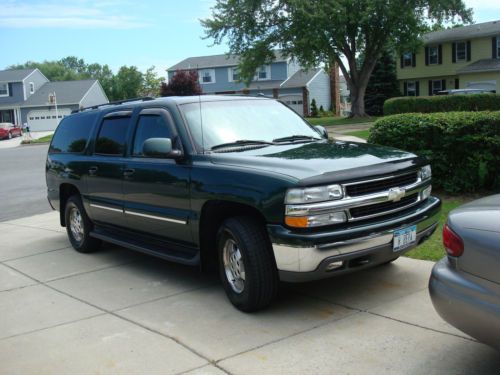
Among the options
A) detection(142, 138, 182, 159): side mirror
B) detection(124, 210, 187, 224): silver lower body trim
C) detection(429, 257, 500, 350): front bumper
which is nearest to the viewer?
detection(429, 257, 500, 350): front bumper

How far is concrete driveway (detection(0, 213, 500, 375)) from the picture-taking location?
3914 millimetres

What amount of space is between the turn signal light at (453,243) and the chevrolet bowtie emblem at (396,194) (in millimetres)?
1177

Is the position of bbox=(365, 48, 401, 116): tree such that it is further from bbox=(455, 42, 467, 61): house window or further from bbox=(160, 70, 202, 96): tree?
bbox=(160, 70, 202, 96): tree

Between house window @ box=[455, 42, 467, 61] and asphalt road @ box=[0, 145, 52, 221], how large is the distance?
31395 millimetres

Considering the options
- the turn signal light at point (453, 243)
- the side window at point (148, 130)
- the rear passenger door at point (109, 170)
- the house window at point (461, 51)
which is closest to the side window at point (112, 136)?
the rear passenger door at point (109, 170)

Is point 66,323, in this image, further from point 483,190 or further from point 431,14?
point 431,14

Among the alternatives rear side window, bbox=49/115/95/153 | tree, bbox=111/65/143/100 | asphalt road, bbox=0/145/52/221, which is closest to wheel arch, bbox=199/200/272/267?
rear side window, bbox=49/115/95/153

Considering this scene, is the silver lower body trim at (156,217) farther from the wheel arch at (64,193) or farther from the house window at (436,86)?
the house window at (436,86)

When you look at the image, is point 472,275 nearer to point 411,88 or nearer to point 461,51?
point 461,51

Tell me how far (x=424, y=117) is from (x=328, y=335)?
5.74 metres

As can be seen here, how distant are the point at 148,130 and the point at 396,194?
2.74 m

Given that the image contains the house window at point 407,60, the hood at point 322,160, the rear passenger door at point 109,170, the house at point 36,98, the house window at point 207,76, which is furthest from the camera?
→ the house at point 36,98

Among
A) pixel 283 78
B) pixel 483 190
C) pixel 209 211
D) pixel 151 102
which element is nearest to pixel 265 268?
pixel 209 211

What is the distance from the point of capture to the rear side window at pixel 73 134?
24.1 feet
